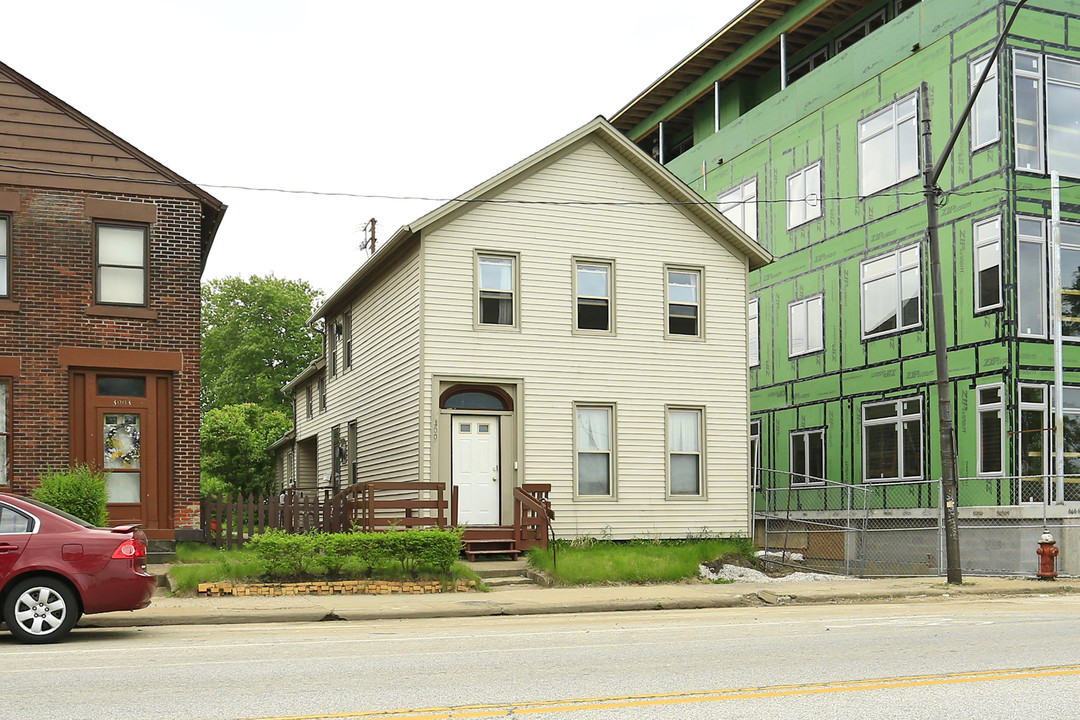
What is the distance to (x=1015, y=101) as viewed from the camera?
2438 cm

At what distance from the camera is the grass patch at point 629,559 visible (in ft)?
64.8

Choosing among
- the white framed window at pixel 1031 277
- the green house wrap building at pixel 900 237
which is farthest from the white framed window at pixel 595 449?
the white framed window at pixel 1031 277

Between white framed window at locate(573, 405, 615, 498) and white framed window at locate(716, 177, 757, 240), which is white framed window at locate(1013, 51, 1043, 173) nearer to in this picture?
white framed window at locate(716, 177, 757, 240)

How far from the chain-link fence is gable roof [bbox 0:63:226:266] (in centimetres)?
1461

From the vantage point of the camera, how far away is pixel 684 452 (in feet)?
79.4

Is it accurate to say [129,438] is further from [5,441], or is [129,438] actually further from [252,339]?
[252,339]

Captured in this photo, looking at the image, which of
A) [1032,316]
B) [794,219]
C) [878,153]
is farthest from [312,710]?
[794,219]

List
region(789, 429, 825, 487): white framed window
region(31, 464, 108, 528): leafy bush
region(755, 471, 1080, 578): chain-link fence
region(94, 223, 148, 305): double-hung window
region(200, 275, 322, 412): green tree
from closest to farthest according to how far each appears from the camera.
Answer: region(31, 464, 108, 528): leafy bush < region(94, 223, 148, 305): double-hung window < region(755, 471, 1080, 578): chain-link fence < region(789, 429, 825, 487): white framed window < region(200, 275, 322, 412): green tree

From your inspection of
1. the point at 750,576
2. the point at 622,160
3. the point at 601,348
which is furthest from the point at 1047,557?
the point at 622,160

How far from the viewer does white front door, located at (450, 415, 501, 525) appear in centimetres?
2256

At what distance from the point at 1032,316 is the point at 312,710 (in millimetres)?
20240

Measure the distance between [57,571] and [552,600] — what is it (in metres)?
7.44

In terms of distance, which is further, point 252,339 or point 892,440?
point 252,339

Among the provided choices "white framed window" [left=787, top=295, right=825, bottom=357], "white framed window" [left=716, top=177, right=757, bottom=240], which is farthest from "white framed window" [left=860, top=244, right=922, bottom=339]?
"white framed window" [left=716, top=177, right=757, bottom=240]
